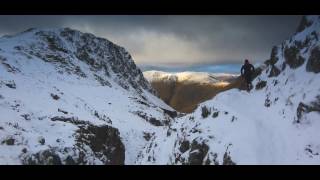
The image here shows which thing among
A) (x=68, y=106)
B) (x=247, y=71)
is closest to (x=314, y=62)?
(x=247, y=71)

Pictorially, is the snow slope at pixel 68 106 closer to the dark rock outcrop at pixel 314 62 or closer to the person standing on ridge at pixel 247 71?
the person standing on ridge at pixel 247 71

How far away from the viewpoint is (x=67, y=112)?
68.8ft

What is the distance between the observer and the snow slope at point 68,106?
14789 millimetres

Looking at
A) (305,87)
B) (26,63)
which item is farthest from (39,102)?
(305,87)

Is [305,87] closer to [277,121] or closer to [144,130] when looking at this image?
[277,121]

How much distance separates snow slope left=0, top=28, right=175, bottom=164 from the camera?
14.8 meters

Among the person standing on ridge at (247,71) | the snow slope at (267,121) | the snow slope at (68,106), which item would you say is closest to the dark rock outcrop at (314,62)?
the snow slope at (267,121)

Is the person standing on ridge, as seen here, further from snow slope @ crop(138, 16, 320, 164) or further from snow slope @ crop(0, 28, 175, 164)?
snow slope @ crop(0, 28, 175, 164)

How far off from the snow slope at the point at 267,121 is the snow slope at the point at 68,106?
2764mm

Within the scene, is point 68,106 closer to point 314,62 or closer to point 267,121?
point 267,121

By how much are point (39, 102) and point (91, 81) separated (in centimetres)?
1362

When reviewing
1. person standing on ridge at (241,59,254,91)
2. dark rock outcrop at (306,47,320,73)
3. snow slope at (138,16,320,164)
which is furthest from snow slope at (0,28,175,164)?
dark rock outcrop at (306,47,320,73)

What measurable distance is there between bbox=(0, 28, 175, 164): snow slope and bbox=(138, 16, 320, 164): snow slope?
9.07ft

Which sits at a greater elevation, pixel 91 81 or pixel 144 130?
pixel 91 81
